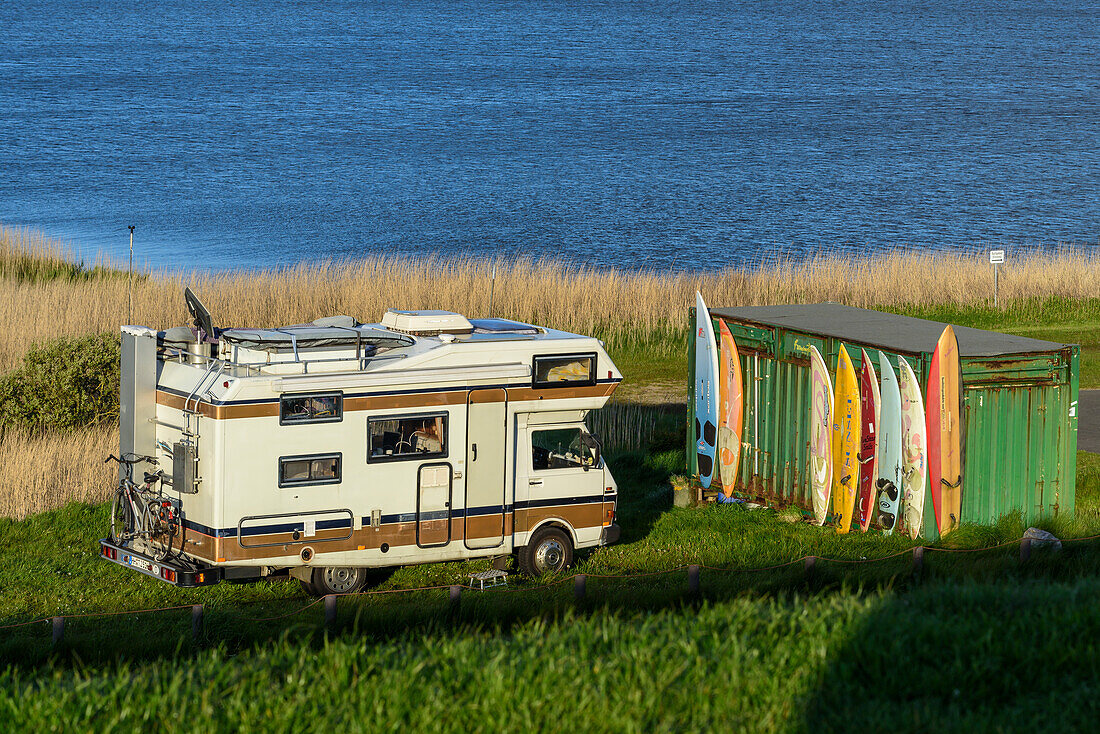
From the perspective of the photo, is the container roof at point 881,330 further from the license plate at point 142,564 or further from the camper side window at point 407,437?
the license plate at point 142,564

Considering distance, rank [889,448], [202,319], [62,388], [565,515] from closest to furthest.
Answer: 1. [202,319]
2. [565,515]
3. [889,448]
4. [62,388]

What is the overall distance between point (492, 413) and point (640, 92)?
3367 inches

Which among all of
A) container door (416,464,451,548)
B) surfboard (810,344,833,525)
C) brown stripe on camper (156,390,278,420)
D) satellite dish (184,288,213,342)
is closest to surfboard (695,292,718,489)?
surfboard (810,344,833,525)

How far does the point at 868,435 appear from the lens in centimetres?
1501

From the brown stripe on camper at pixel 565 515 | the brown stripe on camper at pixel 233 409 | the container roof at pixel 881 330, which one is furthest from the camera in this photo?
the container roof at pixel 881 330

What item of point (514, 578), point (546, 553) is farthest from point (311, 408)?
point (546, 553)

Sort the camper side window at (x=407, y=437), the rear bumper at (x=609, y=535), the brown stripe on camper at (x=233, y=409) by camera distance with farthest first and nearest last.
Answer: the rear bumper at (x=609, y=535)
the camper side window at (x=407, y=437)
the brown stripe on camper at (x=233, y=409)

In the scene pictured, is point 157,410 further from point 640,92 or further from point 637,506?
point 640,92

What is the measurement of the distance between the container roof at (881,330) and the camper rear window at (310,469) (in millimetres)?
6045

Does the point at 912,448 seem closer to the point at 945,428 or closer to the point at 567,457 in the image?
the point at 945,428

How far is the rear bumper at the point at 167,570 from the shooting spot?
12453 millimetres

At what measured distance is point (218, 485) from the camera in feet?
40.6

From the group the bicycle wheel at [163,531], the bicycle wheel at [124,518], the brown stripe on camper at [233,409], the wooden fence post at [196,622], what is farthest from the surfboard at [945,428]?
the bicycle wheel at [124,518]

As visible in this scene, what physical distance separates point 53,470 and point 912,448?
1073 centimetres
